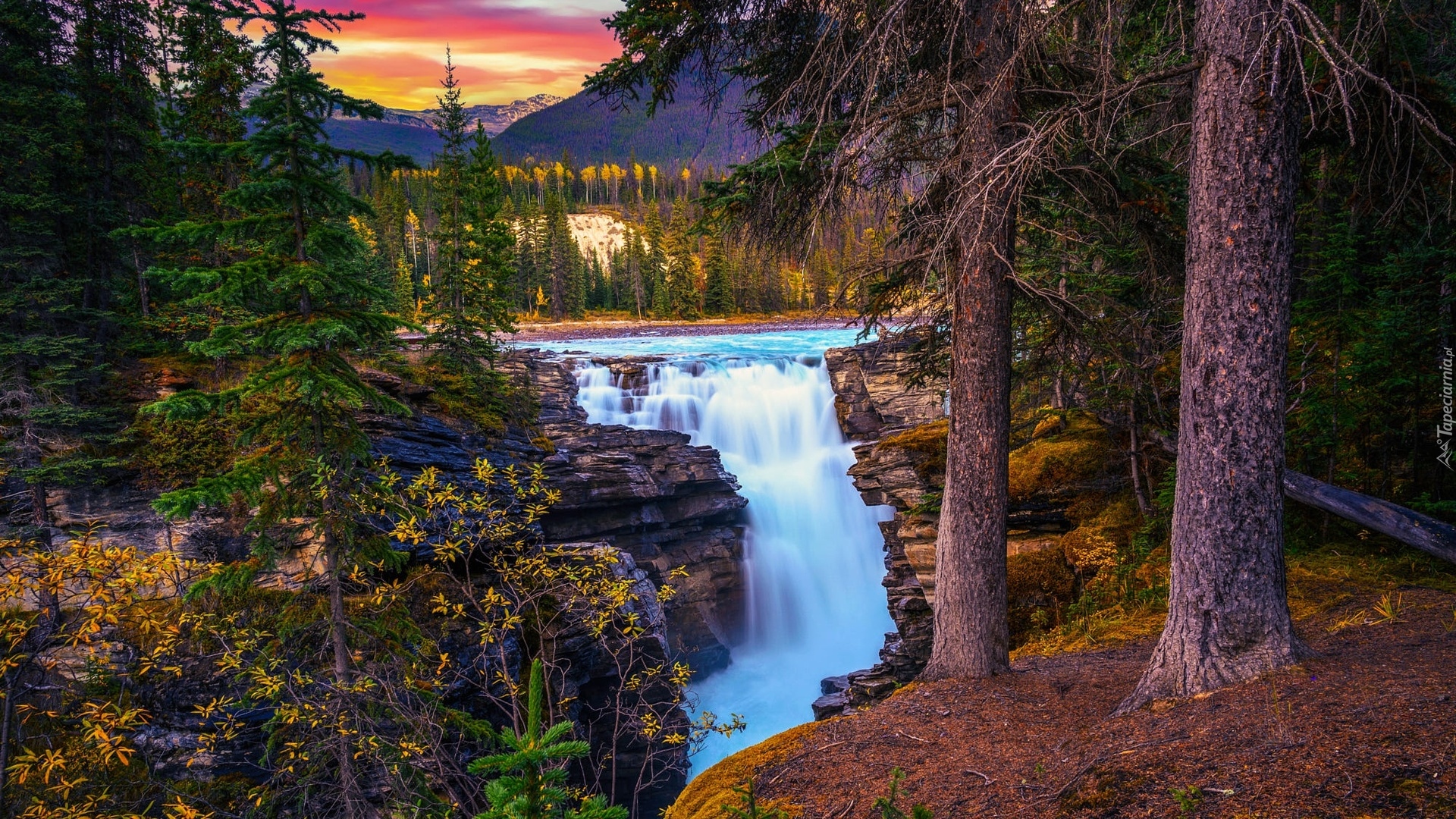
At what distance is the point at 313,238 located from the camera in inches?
288

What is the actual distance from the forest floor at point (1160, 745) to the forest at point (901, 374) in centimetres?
30

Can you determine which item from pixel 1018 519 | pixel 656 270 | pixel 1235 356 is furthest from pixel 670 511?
pixel 656 270

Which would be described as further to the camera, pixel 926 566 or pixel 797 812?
pixel 926 566

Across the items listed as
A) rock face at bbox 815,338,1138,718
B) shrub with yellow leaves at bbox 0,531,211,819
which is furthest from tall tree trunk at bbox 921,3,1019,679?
shrub with yellow leaves at bbox 0,531,211,819

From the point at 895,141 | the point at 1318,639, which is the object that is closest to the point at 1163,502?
the point at 1318,639

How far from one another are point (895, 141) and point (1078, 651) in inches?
231

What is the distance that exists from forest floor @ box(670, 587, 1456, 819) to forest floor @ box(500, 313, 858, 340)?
4478 cm

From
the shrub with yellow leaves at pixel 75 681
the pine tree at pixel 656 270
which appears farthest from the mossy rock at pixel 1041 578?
the pine tree at pixel 656 270

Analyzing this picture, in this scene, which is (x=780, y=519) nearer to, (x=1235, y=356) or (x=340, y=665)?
(x=340, y=665)

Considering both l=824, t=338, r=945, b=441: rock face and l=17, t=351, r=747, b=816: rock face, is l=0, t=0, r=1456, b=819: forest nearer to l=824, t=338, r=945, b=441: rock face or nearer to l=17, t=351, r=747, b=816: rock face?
l=17, t=351, r=747, b=816: rock face

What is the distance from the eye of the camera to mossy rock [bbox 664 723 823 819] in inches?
183

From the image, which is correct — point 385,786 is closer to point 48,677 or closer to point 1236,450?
point 48,677

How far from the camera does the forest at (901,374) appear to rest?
4.33m

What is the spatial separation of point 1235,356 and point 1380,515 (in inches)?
165
